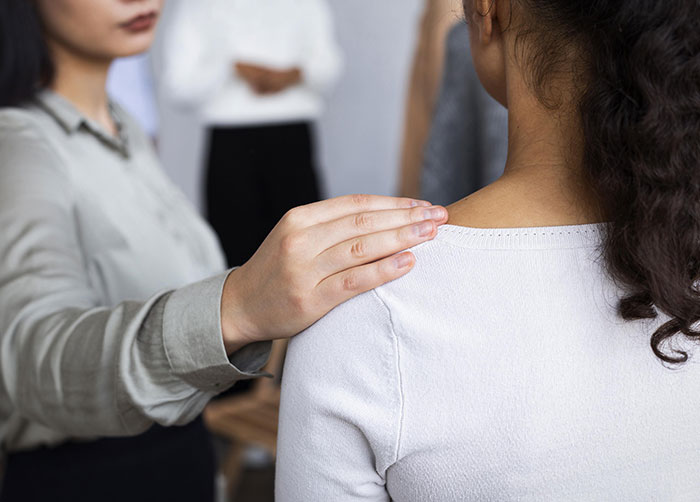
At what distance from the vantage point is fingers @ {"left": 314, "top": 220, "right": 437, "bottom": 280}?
691 mm

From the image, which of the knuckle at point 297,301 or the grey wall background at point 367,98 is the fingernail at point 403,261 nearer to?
the knuckle at point 297,301

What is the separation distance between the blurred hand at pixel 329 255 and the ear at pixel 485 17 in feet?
0.56

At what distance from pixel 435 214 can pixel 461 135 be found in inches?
37.6

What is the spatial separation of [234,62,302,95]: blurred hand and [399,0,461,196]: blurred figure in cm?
133

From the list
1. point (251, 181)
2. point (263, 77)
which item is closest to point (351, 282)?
point (251, 181)

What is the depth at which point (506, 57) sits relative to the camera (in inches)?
29.0

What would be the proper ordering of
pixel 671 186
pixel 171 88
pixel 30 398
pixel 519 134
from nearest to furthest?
pixel 671 186 → pixel 519 134 → pixel 30 398 → pixel 171 88

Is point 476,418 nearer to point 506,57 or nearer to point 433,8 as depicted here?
point 506,57

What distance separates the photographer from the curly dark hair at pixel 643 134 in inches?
24.0

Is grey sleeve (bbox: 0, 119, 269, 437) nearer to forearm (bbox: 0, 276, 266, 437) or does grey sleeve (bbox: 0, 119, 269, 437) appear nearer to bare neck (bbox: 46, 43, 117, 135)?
forearm (bbox: 0, 276, 266, 437)

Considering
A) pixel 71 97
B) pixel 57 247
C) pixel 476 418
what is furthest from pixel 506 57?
pixel 71 97

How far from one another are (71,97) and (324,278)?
721 mm

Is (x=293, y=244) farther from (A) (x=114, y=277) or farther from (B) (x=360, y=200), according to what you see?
(A) (x=114, y=277)

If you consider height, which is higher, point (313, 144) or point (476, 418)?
point (476, 418)
